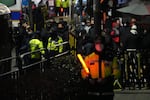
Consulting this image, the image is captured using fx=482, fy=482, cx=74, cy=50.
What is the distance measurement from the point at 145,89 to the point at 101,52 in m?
4.66

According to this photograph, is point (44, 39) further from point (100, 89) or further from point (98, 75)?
point (98, 75)

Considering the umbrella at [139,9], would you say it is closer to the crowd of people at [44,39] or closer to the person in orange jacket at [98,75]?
the crowd of people at [44,39]

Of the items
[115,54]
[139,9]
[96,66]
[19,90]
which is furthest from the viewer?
[139,9]

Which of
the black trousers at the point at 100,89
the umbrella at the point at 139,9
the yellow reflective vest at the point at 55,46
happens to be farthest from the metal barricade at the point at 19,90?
the umbrella at the point at 139,9

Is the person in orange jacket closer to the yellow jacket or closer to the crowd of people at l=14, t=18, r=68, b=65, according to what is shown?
the yellow jacket

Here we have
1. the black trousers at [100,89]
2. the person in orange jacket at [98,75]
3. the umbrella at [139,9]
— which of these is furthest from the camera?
the umbrella at [139,9]

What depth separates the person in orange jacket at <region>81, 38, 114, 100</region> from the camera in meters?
10.1

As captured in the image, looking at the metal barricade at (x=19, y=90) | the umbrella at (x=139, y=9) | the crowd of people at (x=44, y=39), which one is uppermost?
the umbrella at (x=139, y=9)

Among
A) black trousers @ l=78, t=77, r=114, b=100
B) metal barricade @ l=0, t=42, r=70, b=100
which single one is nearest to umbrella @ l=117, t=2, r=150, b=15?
black trousers @ l=78, t=77, r=114, b=100

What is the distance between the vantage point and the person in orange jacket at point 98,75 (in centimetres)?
1009

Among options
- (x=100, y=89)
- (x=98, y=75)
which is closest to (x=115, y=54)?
(x=100, y=89)

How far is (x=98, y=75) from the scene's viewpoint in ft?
33.4

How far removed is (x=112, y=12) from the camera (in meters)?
21.4

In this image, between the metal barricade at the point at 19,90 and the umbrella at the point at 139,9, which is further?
the umbrella at the point at 139,9
